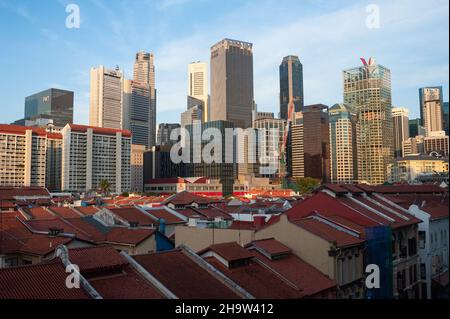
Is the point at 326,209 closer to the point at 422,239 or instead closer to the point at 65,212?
the point at 422,239

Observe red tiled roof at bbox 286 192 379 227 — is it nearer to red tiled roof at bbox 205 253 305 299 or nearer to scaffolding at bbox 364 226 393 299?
scaffolding at bbox 364 226 393 299

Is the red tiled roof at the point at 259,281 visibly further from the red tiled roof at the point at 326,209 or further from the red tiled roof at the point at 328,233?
the red tiled roof at the point at 326,209

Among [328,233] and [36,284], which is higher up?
[328,233]

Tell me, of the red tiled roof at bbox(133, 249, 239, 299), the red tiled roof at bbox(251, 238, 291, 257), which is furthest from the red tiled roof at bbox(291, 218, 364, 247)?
the red tiled roof at bbox(133, 249, 239, 299)

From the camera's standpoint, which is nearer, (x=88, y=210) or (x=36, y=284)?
(x=36, y=284)

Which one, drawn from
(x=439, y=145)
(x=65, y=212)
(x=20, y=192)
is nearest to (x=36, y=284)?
(x=65, y=212)

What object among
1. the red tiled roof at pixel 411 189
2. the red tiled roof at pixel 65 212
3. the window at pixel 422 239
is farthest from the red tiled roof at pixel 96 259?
the red tiled roof at pixel 411 189
